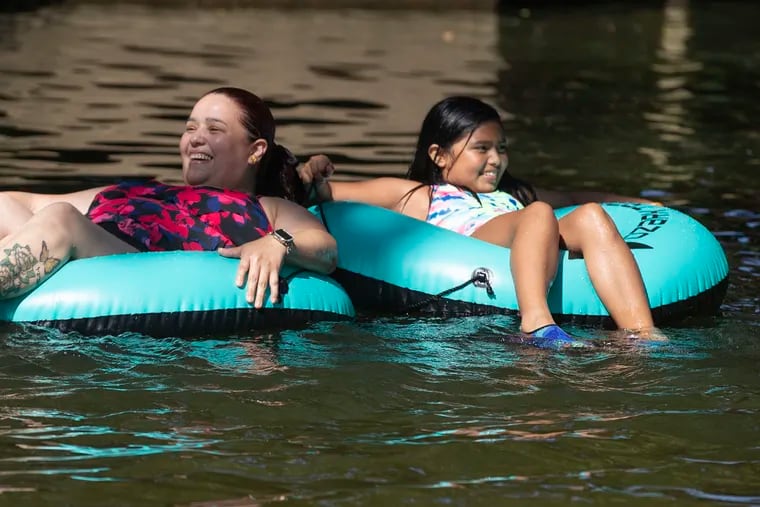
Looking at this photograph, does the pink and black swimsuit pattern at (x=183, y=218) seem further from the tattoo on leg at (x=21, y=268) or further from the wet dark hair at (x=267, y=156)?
the tattoo on leg at (x=21, y=268)

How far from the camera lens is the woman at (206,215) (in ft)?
14.3

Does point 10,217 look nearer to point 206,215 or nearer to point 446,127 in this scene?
point 206,215

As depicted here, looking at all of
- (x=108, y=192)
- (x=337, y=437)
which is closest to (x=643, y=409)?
(x=337, y=437)

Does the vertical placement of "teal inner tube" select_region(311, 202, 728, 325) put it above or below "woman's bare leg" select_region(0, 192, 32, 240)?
below

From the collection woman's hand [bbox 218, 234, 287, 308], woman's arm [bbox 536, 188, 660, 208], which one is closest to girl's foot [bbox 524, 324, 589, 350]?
woman's hand [bbox 218, 234, 287, 308]

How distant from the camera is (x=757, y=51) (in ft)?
49.6

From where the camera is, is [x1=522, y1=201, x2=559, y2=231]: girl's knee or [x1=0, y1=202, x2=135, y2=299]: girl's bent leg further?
[x1=522, y1=201, x2=559, y2=231]: girl's knee

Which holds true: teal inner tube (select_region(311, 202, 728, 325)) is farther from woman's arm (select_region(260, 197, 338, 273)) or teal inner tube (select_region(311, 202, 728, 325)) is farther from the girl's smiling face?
the girl's smiling face

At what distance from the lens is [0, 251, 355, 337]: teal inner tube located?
4.30m

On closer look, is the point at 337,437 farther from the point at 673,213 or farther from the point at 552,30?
the point at 552,30

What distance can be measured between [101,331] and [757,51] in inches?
481

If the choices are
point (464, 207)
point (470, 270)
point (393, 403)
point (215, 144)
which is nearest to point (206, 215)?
point (215, 144)

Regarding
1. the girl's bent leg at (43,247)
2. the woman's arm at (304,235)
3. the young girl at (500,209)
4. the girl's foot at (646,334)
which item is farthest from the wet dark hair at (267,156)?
the girl's foot at (646,334)

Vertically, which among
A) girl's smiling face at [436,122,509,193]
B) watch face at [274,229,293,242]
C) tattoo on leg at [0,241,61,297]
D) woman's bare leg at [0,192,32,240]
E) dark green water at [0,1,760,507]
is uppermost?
girl's smiling face at [436,122,509,193]
